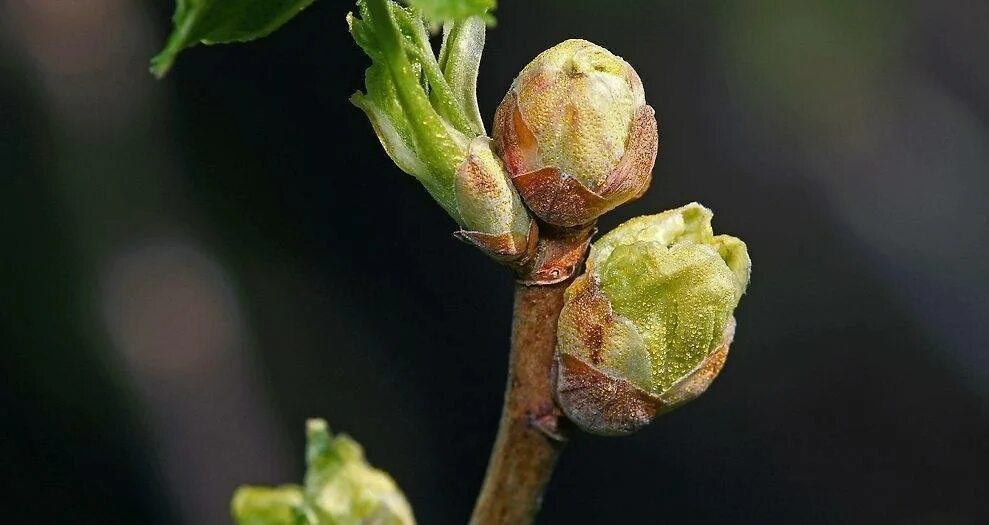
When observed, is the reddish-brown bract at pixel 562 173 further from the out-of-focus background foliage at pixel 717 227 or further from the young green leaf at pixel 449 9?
the out-of-focus background foliage at pixel 717 227

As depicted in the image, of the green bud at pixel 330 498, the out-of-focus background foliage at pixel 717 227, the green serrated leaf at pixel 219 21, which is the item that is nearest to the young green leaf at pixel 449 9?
the green serrated leaf at pixel 219 21

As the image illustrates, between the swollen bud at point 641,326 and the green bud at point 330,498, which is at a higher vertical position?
the swollen bud at point 641,326

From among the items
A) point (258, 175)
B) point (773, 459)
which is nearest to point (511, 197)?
point (258, 175)

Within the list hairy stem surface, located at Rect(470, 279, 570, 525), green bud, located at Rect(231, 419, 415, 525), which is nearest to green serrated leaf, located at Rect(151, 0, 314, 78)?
hairy stem surface, located at Rect(470, 279, 570, 525)

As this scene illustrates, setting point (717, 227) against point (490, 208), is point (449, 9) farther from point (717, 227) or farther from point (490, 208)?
point (717, 227)

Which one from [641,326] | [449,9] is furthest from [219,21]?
[641,326]

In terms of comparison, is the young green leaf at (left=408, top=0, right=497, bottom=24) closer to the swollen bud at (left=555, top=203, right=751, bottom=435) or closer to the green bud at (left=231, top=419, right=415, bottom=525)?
the swollen bud at (left=555, top=203, right=751, bottom=435)

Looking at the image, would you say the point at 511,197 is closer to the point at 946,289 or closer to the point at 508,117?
the point at 508,117
